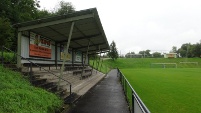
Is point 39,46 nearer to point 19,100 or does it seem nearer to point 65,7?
point 19,100

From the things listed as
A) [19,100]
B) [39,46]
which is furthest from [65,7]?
[19,100]

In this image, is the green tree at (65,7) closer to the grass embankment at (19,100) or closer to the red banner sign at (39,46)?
the red banner sign at (39,46)

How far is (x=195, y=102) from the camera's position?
9820mm

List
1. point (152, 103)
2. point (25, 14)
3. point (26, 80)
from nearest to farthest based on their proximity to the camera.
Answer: point (26, 80) → point (152, 103) → point (25, 14)

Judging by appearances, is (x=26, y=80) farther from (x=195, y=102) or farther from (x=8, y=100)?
(x=195, y=102)

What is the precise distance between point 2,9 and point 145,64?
166 ft

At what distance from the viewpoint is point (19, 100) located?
6090 mm

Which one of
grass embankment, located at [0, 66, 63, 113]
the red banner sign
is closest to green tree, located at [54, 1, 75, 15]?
the red banner sign

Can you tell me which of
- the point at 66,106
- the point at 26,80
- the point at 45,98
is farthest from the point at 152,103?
the point at 26,80

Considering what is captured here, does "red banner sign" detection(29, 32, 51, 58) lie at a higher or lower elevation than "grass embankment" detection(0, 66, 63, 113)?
higher

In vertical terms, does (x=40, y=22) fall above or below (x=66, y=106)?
above

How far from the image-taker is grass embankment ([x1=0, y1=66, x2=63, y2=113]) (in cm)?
563

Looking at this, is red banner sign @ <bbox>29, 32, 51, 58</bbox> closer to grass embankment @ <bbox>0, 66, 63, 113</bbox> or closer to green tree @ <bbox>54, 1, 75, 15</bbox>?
grass embankment @ <bbox>0, 66, 63, 113</bbox>

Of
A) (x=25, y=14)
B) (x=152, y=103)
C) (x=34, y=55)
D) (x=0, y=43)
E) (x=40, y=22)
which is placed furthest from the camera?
(x=25, y=14)
